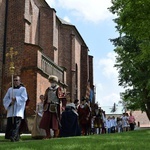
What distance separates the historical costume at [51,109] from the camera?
Result: 37.1 feet

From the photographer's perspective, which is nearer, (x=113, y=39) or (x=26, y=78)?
(x=26, y=78)

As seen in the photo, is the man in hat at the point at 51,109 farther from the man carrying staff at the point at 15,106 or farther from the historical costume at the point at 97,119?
the historical costume at the point at 97,119

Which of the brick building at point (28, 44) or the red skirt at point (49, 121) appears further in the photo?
the brick building at point (28, 44)

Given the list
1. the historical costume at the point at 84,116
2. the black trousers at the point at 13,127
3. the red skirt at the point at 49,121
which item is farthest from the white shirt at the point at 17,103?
the historical costume at the point at 84,116

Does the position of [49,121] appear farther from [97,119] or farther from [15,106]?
[97,119]

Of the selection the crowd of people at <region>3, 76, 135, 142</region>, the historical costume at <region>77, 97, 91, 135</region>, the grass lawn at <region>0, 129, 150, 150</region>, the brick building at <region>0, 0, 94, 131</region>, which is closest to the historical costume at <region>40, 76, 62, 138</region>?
the crowd of people at <region>3, 76, 135, 142</region>

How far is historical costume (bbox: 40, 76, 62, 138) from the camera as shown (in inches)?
445

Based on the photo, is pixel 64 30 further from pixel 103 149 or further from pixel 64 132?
pixel 103 149

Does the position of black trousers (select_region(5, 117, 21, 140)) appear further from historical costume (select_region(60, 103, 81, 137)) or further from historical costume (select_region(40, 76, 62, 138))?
historical costume (select_region(60, 103, 81, 137))

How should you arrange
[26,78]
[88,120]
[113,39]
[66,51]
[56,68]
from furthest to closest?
[113,39]
[66,51]
[56,68]
[26,78]
[88,120]

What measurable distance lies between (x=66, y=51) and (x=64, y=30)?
236 centimetres

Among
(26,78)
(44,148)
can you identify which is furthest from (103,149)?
(26,78)

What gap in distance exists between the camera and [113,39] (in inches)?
1555

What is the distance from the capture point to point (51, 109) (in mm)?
11391
